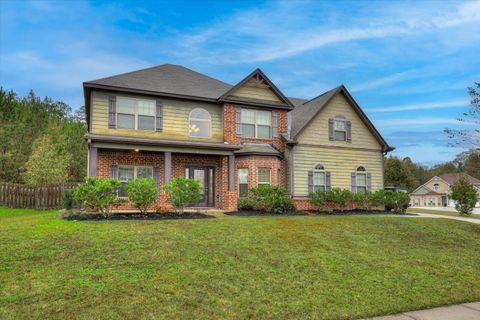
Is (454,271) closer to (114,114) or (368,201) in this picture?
(368,201)

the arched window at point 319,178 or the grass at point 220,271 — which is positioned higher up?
the arched window at point 319,178

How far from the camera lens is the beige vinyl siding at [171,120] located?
587 inches

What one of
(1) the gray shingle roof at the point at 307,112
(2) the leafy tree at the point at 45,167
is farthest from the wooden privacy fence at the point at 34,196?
(1) the gray shingle roof at the point at 307,112

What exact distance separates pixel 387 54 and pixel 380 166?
675 centimetres

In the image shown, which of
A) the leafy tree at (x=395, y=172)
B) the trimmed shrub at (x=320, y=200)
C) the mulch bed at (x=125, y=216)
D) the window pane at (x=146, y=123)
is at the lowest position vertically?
the mulch bed at (x=125, y=216)

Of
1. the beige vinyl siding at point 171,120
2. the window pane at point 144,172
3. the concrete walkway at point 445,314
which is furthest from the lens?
the window pane at point 144,172

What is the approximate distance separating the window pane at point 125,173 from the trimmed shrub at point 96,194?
143 inches

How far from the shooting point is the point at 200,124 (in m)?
16.8

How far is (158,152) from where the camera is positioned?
622 inches

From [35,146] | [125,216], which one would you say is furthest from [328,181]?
[35,146]

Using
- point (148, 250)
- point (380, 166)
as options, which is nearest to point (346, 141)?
point (380, 166)

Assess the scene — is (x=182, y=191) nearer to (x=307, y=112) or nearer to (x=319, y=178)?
(x=319, y=178)

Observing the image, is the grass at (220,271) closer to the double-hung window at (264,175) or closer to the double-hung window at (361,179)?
the double-hung window at (264,175)

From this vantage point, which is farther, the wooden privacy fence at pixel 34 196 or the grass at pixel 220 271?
the wooden privacy fence at pixel 34 196
